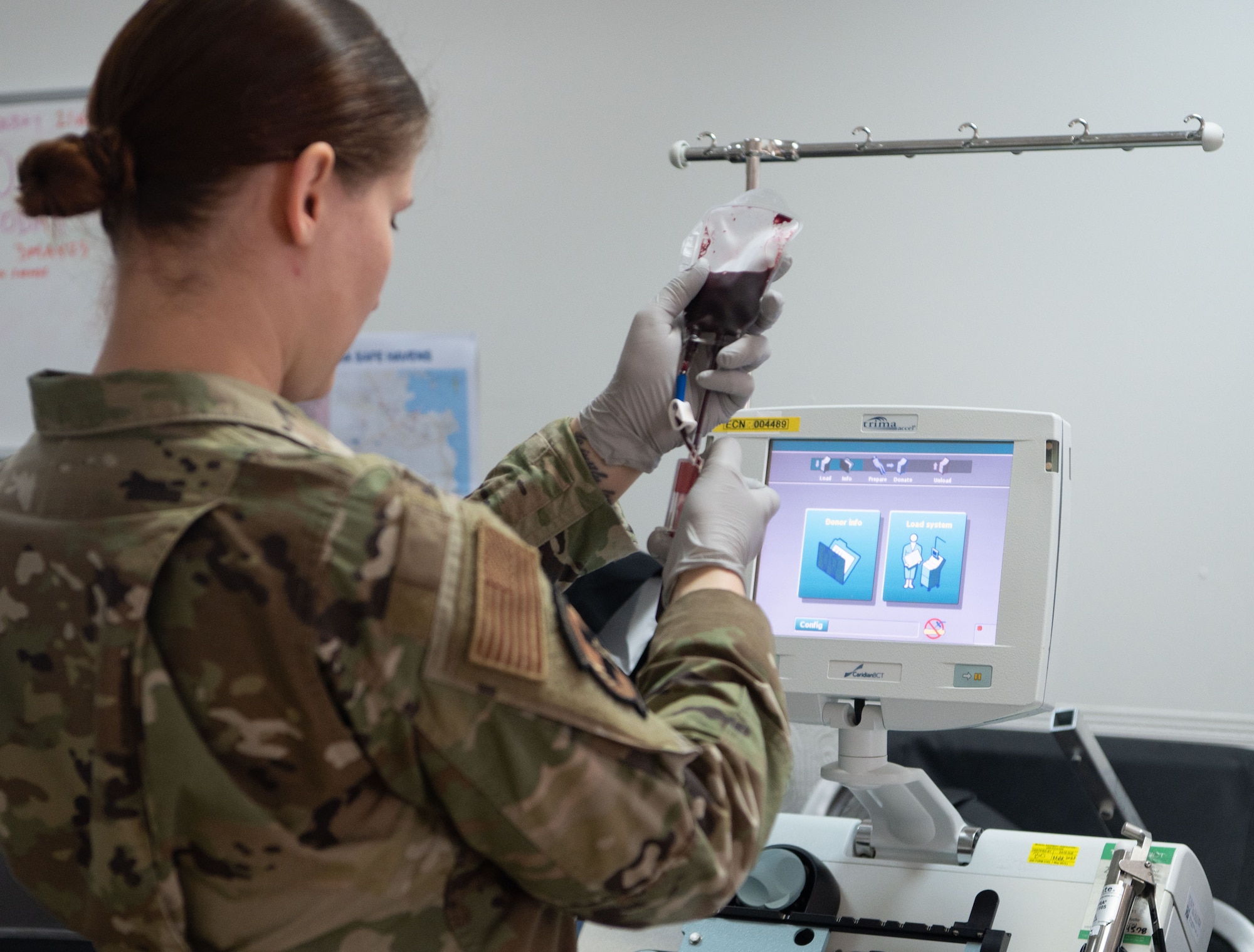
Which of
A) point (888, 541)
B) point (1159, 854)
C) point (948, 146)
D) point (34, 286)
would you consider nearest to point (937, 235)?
point (948, 146)

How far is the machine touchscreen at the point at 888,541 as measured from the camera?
1.22 meters

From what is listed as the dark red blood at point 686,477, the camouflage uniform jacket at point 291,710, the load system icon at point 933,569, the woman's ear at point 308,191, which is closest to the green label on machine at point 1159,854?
the load system icon at point 933,569

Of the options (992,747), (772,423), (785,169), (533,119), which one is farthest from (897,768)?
(533,119)

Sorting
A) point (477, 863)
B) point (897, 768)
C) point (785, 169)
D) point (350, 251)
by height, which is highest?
point (785, 169)

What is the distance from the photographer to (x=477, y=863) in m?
0.64

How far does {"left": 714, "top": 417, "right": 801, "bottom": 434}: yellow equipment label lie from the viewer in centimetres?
134

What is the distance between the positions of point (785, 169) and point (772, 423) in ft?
2.90

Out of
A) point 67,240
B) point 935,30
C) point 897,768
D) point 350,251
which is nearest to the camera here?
point 350,251

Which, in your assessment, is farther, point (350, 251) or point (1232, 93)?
point (1232, 93)

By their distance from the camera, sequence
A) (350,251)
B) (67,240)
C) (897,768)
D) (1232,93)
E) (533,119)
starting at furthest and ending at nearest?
(67,240) → (533,119) → (1232,93) → (897,768) → (350,251)

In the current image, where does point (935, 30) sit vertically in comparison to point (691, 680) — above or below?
above

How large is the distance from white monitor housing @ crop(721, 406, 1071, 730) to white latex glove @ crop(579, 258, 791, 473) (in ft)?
0.83

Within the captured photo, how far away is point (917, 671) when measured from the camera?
47.8 inches

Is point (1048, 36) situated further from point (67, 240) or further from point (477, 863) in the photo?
point (67, 240)
